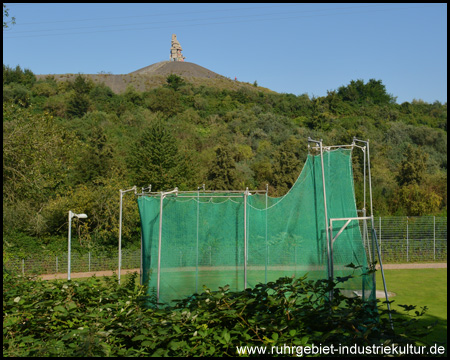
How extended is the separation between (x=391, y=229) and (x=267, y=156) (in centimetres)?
1135

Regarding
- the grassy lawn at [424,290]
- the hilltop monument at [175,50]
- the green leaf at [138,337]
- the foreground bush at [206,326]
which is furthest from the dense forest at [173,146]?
the hilltop monument at [175,50]

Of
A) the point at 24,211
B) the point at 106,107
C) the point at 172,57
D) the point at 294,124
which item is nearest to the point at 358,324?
the point at 24,211

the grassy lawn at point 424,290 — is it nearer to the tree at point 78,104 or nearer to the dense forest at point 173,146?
the dense forest at point 173,146

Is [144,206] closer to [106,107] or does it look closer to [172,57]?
[106,107]

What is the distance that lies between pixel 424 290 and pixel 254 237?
5.73 meters

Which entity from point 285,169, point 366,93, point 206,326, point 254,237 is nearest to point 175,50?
point 366,93

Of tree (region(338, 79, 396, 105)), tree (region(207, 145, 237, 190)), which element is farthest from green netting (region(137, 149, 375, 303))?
tree (region(338, 79, 396, 105))

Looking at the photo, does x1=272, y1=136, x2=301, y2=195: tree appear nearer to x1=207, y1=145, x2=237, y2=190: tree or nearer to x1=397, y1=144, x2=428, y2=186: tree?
x1=207, y1=145, x2=237, y2=190: tree

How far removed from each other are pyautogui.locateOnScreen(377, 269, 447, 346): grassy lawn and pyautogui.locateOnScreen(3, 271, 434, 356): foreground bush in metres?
4.24

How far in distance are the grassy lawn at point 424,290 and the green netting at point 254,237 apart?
179 cm

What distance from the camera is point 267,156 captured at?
28.1 meters

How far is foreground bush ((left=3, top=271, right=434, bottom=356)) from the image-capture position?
256 cm

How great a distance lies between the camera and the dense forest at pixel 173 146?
642 inches

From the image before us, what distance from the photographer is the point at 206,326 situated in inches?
108
